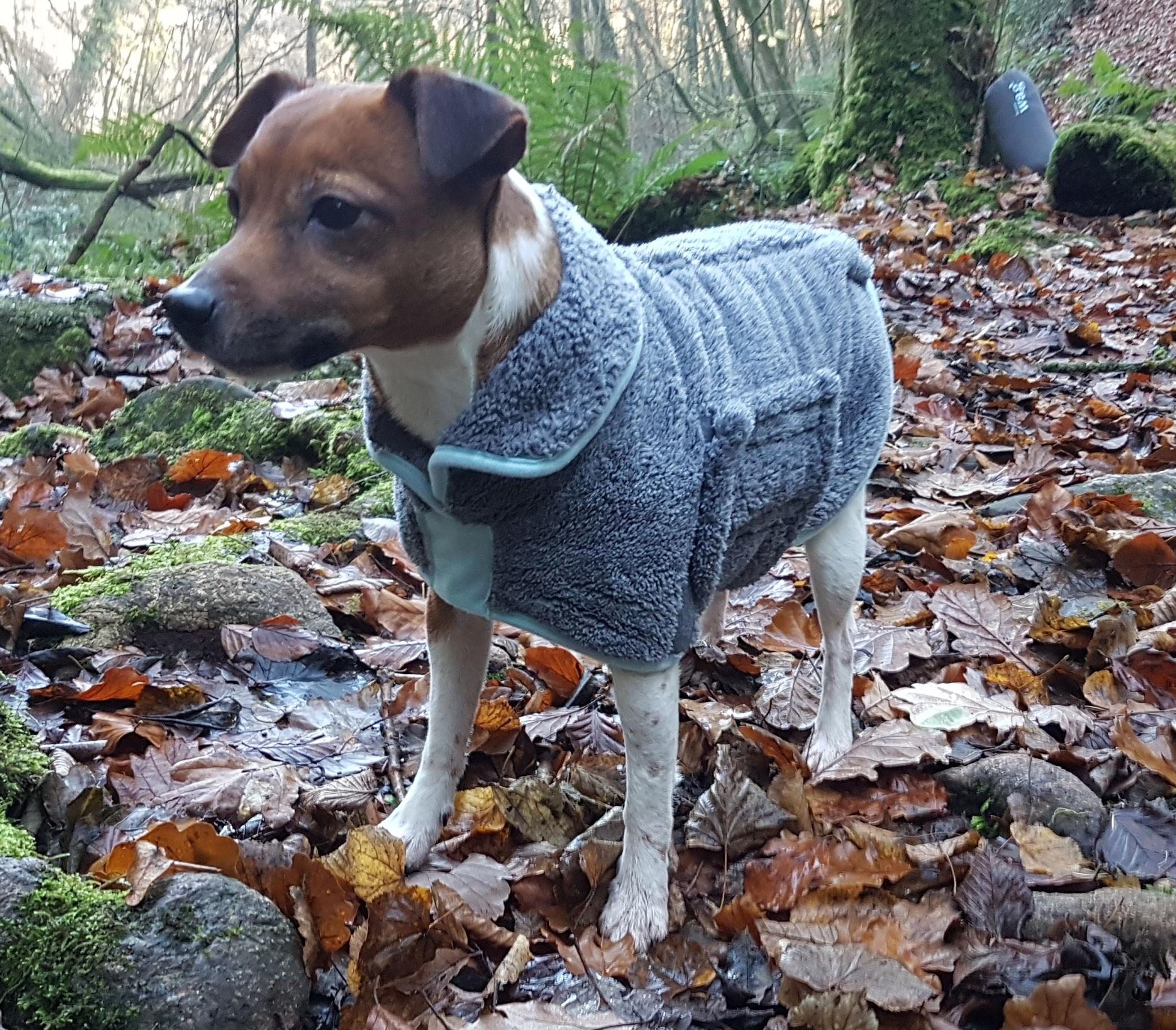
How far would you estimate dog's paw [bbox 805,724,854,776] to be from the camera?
2904mm

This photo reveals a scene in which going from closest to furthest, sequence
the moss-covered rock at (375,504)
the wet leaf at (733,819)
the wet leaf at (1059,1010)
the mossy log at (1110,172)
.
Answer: the wet leaf at (1059,1010), the wet leaf at (733,819), the moss-covered rock at (375,504), the mossy log at (1110,172)

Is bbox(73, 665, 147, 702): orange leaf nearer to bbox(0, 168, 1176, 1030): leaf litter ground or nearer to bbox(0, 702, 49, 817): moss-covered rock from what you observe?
bbox(0, 168, 1176, 1030): leaf litter ground

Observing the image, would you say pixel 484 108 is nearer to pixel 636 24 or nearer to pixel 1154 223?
pixel 1154 223

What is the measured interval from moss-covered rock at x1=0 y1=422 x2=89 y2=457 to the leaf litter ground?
30 centimetres

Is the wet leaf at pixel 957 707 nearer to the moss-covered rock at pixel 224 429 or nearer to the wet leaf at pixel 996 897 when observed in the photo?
the wet leaf at pixel 996 897

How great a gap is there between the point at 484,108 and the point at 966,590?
8.16 ft

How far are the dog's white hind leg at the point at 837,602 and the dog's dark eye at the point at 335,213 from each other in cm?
172

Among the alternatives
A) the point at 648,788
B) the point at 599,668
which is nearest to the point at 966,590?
the point at 599,668

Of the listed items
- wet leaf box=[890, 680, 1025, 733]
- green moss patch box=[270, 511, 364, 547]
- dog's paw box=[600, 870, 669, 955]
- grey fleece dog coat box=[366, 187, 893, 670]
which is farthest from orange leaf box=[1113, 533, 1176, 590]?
green moss patch box=[270, 511, 364, 547]

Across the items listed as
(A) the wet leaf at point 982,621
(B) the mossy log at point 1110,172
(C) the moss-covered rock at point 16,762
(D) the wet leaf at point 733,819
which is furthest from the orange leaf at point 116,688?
(B) the mossy log at point 1110,172

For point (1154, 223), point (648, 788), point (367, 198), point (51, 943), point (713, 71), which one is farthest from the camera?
point (713, 71)

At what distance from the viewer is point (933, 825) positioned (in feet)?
8.61

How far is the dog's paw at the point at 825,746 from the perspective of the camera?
9.53ft

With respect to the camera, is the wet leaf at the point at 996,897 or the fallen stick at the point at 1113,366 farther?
the fallen stick at the point at 1113,366
